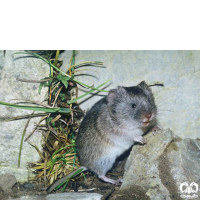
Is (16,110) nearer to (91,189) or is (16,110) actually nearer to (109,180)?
(91,189)

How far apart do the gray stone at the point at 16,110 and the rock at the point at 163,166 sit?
2.11 meters

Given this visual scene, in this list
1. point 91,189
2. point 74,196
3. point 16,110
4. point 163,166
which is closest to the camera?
point 163,166

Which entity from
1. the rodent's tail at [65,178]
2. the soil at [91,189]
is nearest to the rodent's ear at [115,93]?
the rodent's tail at [65,178]

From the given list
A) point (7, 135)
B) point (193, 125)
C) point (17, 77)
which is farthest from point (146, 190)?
point (17, 77)

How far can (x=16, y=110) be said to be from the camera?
5.20m

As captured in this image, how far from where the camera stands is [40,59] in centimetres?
541

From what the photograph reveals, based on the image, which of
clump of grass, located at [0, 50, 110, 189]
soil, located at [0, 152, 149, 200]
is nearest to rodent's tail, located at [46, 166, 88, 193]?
soil, located at [0, 152, 149, 200]

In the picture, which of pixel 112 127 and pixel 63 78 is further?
pixel 63 78

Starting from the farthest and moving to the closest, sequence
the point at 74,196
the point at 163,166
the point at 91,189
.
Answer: the point at 91,189
the point at 74,196
the point at 163,166

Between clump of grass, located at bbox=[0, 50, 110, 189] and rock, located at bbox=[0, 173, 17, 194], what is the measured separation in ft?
1.42

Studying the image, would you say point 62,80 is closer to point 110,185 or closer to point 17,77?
point 17,77

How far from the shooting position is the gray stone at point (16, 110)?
5.13 m

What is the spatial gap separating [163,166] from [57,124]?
2492 millimetres

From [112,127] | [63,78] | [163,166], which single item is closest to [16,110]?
[63,78]
